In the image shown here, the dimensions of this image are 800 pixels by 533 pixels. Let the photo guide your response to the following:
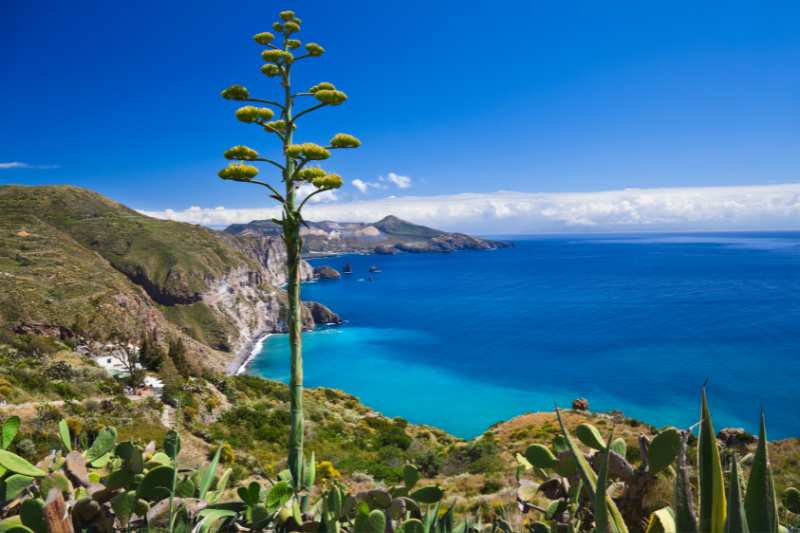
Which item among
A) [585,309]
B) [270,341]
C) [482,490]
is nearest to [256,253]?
[270,341]

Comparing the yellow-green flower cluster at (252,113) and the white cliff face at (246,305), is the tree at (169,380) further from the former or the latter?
the white cliff face at (246,305)

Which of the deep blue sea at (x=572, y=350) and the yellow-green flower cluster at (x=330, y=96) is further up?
the yellow-green flower cluster at (x=330, y=96)

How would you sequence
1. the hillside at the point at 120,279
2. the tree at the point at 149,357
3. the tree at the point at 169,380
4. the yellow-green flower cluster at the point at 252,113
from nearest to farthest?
1. the yellow-green flower cluster at the point at 252,113
2. the tree at the point at 169,380
3. the tree at the point at 149,357
4. the hillside at the point at 120,279

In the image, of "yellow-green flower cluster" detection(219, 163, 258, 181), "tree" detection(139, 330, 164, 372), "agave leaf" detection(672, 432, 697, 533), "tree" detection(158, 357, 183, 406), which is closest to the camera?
"agave leaf" detection(672, 432, 697, 533)

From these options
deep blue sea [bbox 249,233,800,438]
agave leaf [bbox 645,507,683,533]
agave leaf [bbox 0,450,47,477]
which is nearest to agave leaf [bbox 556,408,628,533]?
agave leaf [bbox 645,507,683,533]

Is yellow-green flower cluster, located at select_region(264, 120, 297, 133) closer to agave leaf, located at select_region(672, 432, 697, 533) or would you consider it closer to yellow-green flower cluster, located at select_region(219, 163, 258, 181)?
yellow-green flower cluster, located at select_region(219, 163, 258, 181)

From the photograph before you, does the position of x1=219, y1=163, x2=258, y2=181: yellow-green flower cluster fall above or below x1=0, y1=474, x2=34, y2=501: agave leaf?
above

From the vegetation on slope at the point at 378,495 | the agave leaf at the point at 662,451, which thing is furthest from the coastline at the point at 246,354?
the agave leaf at the point at 662,451
